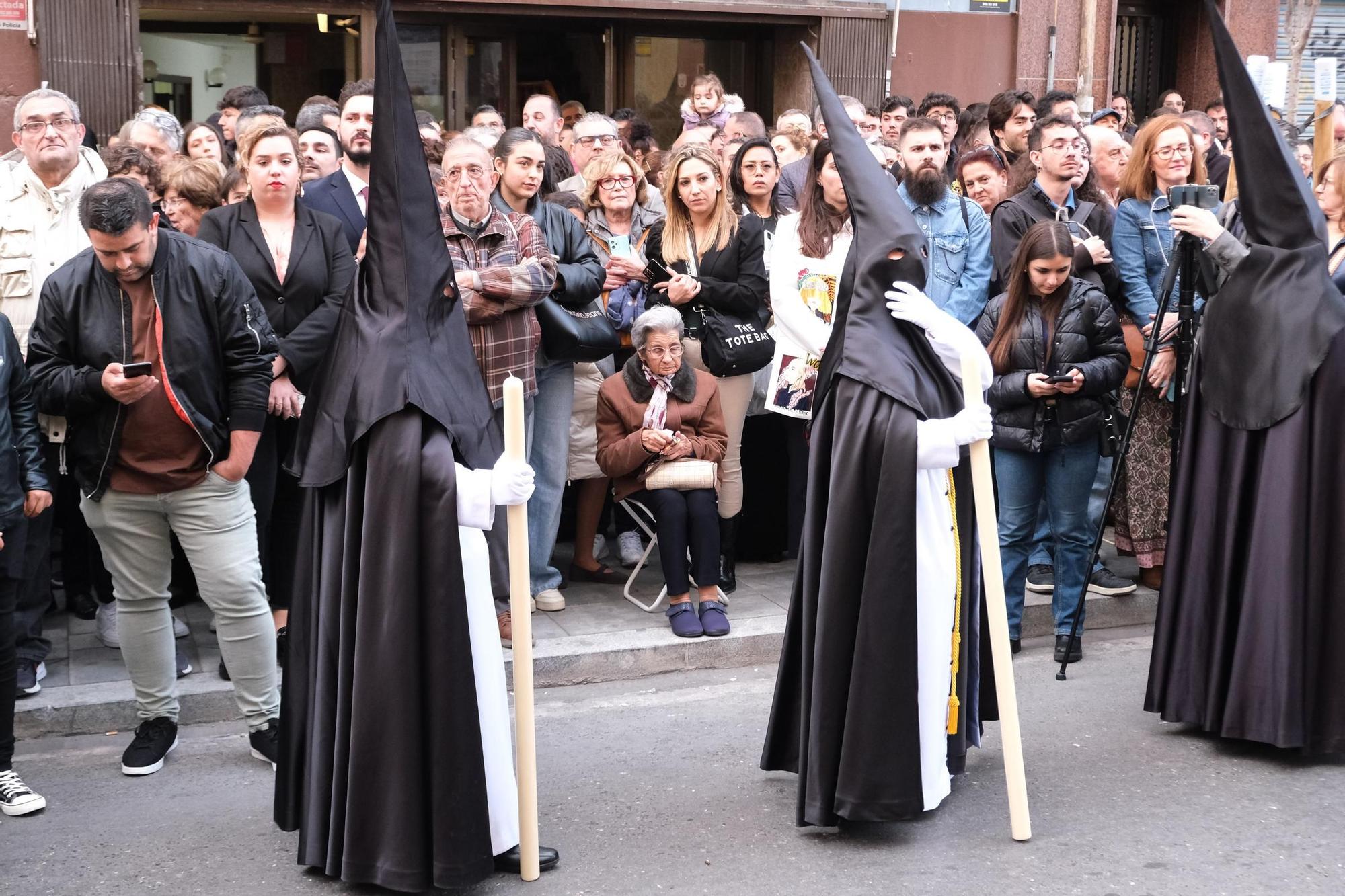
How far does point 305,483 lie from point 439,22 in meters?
9.27

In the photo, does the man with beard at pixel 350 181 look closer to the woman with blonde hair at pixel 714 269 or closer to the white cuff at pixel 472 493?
the woman with blonde hair at pixel 714 269

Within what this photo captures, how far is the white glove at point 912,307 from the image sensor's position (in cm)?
477

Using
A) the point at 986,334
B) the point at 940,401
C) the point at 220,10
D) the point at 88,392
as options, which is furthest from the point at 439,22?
the point at 940,401

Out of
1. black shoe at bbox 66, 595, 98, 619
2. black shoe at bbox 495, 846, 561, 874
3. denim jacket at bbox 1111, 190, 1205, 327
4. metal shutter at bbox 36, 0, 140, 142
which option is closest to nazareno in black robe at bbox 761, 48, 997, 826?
black shoe at bbox 495, 846, 561, 874

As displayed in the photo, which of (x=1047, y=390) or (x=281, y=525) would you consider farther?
(x=281, y=525)

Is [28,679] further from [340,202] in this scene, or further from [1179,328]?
[1179,328]

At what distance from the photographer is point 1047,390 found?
21.9ft

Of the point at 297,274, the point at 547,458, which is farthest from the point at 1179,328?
the point at 297,274

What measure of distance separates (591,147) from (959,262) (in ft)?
8.03

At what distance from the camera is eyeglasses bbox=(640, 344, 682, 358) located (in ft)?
23.6

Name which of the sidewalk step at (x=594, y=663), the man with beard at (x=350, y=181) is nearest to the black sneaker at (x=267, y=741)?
the sidewalk step at (x=594, y=663)

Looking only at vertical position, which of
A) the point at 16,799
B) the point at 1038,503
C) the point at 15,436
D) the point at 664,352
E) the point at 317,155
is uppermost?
the point at 317,155

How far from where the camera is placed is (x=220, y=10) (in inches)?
476

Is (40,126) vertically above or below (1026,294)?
above
